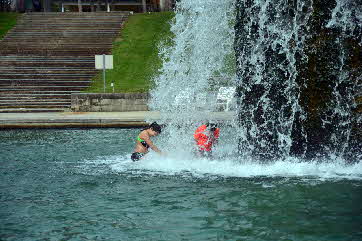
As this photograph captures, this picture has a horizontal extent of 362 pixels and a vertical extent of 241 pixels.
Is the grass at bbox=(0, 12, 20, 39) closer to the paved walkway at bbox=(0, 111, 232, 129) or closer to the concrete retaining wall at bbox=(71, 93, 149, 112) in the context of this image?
the concrete retaining wall at bbox=(71, 93, 149, 112)

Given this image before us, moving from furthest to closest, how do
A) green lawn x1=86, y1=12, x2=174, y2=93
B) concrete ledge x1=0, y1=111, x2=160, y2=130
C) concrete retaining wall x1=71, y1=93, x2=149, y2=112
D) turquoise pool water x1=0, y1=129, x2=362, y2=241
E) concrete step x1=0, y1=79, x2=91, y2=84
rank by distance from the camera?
concrete step x1=0, y1=79, x2=91, y2=84
green lawn x1=86, y1=12, x2=174, y2=93
concrete retaining wall x1=71, y1=93, x2=149, y2=112
concrete ledge x1=0, y1=111, x2=160, y2=130
turquoise pool water x1=0, y1=129, x2=362, y2=241

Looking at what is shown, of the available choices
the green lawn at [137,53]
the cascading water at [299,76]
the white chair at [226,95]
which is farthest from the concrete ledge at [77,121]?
the cascading water at [299,76]

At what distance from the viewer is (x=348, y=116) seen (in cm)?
1435

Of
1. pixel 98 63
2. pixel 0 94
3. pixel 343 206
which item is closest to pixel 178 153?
pixel 343 206

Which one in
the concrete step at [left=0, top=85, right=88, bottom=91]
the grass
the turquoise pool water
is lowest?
the turquoise pool water

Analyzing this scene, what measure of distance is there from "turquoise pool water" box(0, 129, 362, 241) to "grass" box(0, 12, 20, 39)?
2709cm

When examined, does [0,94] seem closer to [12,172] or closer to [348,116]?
[12,172]

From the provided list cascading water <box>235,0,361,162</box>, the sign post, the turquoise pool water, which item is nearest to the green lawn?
the sign post

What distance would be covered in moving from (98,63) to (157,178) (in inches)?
674

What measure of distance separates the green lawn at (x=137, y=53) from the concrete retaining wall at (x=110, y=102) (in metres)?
1.18

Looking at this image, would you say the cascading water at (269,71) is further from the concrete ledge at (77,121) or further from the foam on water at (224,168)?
the concrete ledge at (77,121)

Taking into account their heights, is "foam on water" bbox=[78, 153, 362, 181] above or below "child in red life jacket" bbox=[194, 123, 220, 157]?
below

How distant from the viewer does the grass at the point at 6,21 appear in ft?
143

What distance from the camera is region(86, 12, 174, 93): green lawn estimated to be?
3341cm
